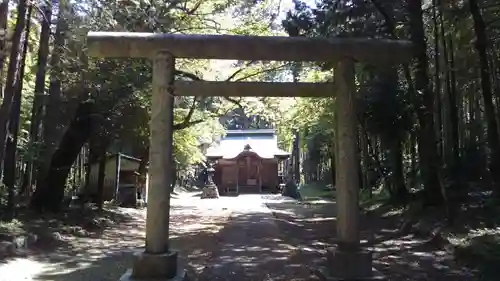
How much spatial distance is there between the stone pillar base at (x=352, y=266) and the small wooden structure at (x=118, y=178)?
14.2m

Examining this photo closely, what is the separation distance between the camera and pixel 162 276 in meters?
6.33

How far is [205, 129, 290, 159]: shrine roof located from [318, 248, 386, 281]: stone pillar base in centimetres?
2996

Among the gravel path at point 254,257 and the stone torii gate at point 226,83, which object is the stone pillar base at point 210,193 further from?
the stone torii gate at point 226,83

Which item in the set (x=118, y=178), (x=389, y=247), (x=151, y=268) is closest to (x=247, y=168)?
(x=118, y=178)

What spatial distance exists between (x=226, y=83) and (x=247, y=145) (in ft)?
98.5

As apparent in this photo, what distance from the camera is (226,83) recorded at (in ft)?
23.6

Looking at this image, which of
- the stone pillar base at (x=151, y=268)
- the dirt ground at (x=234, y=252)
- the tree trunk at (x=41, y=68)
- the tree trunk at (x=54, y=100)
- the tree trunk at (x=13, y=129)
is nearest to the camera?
the stone pillar base at (x=151, y=268)

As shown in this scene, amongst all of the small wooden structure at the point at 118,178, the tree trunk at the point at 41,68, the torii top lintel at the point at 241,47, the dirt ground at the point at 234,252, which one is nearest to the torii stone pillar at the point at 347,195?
the torii top lintel at the point at 241,47

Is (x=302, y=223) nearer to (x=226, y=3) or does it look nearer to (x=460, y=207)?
(x=460, y=207)

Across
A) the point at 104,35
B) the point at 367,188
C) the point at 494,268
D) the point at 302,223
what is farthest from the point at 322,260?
the point at 367,188

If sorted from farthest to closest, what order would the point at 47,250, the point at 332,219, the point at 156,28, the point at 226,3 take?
the point at 332,219 → the point at 226,3 → the point at 156,28 → the point at 47,250

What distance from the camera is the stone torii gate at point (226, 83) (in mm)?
6500

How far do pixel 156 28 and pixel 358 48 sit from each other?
7190mm

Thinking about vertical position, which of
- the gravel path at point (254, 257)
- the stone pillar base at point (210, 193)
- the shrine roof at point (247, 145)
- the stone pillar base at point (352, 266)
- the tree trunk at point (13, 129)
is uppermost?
the shrine roof at point (247, 145)
